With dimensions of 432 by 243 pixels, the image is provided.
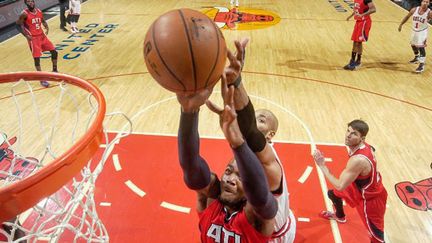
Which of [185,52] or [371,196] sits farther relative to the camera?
[371,196]

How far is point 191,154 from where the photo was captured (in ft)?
5.98

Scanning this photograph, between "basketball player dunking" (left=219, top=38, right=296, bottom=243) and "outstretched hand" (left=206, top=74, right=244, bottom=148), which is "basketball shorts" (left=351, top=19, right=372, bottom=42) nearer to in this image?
"basketball player dunking" (left=219, top=38, right=296, bottom=243)

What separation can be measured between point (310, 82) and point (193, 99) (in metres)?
5.53

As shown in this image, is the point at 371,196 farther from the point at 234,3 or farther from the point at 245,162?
the point at 234,3

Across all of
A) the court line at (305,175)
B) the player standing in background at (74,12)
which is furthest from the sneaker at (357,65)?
the player standing in background at (74,12)

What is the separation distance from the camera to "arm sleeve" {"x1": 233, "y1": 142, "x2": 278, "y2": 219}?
1513mm

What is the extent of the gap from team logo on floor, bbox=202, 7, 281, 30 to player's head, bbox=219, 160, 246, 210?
26.8 feet

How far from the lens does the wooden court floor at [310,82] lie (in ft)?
15.4

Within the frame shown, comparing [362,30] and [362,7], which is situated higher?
[362,7]

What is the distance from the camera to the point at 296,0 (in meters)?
13.6

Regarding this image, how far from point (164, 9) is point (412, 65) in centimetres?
801

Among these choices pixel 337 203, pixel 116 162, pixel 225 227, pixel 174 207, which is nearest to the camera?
pixel 225 227

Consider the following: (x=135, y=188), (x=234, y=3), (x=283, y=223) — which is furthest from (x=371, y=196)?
(x=234, y=3)

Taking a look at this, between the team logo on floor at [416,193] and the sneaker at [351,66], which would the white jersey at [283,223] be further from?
the sneaker at [351,66]
